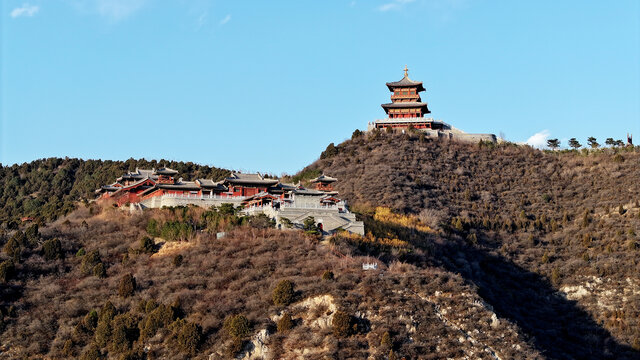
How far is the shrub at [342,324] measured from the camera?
196 ft

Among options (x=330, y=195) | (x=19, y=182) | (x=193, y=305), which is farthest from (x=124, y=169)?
(x=193, y=305)

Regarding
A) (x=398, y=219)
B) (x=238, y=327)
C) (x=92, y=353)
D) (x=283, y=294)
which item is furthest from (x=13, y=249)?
(x=398, y=219)

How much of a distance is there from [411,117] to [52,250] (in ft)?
215

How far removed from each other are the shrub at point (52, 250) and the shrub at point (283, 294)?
867 inches

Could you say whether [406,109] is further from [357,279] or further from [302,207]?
[357,279]

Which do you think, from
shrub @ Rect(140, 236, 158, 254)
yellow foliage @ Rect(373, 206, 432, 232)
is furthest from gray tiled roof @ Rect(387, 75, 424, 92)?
shrub @ Rect(140, 236, 158, 254)

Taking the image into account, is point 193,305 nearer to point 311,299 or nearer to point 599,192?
point 311,299

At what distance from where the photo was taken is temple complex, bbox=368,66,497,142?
12431 centimetres

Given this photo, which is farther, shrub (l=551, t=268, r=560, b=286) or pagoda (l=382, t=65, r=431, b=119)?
pagoda (l=382, t=65, r=431, b=119)

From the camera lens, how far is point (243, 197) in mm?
85250

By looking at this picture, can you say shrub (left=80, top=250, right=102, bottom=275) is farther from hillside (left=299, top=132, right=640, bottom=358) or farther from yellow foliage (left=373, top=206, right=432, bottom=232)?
yellow foliage (left=373, top=206, right=432, bottom=232)

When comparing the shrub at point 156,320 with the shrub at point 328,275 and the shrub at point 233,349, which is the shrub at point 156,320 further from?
the shrub at point 328,275

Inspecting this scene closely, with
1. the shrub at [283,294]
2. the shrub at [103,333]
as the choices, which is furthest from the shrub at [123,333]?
the shrub at [283,294]

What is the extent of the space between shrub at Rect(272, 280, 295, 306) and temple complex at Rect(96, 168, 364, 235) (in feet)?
43.3
